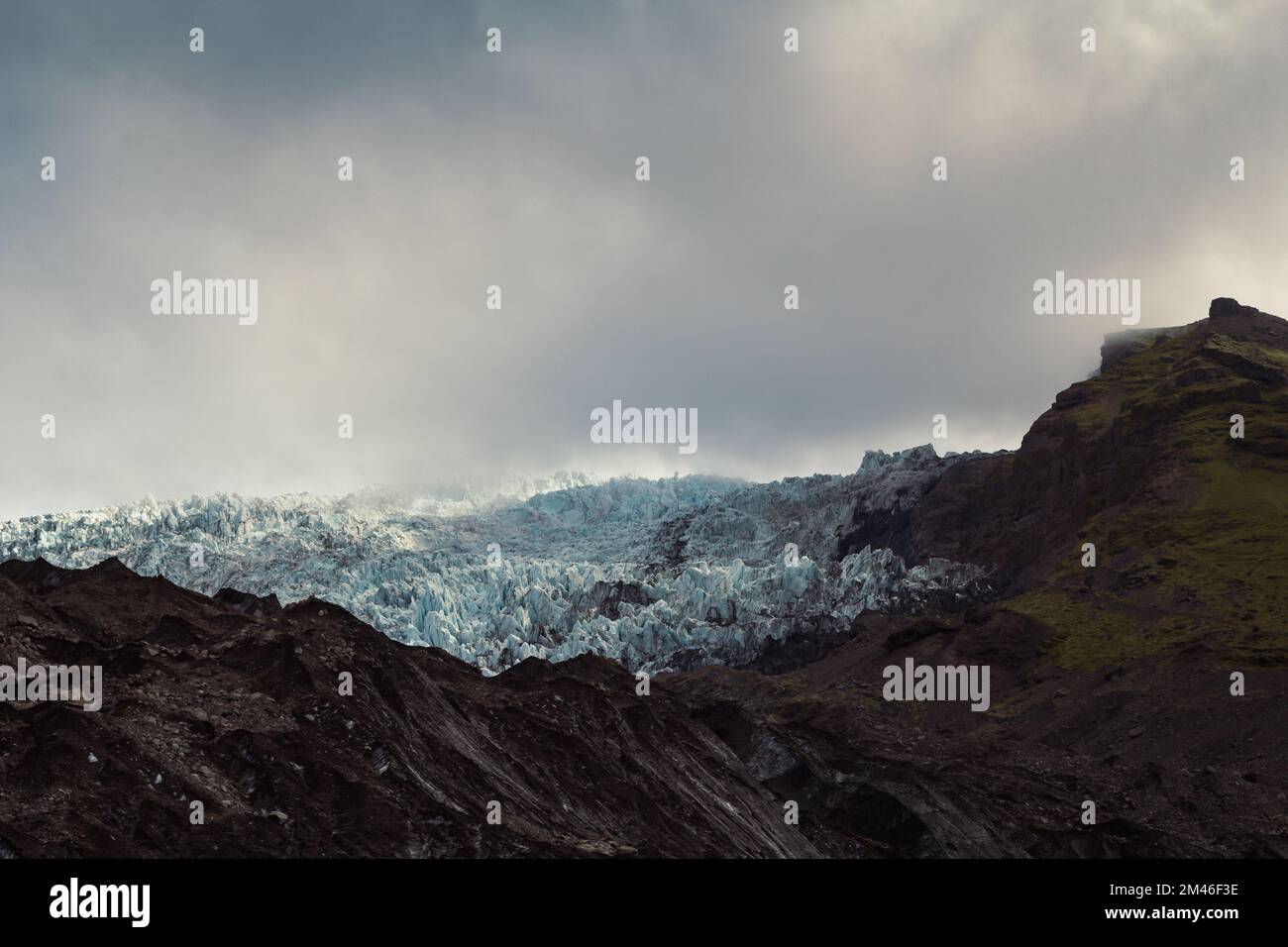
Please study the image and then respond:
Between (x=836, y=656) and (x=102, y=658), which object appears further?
Result: (x=836, y=656)

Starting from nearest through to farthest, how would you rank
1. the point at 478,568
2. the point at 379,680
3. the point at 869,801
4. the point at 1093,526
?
the point at 379,680 → the point at 869,801 → the point at 1093,526 → the point at 478,568

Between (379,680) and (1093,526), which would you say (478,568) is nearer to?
(1093,526)

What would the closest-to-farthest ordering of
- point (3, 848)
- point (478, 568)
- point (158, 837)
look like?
point (3, 848), point (158, 837), point (478, 568)

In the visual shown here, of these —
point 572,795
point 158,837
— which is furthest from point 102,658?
point 572,795

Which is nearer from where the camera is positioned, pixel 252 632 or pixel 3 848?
pixel 3 848

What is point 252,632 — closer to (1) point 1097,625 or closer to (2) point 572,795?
(2) point 572,795

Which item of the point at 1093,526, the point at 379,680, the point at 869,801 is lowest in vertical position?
the point at 869,801

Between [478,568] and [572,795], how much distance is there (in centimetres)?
12455
